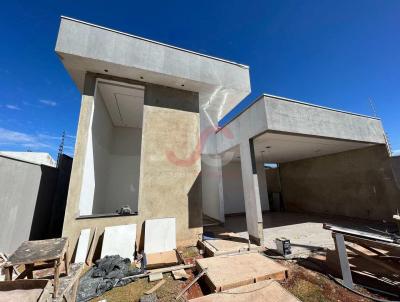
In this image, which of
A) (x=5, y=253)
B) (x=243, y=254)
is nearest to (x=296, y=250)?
(x=243, y=254)

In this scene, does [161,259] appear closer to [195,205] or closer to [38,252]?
[195,205]

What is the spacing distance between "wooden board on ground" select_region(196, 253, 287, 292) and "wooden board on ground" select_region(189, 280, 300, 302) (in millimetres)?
107

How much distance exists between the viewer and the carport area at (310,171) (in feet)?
16.5

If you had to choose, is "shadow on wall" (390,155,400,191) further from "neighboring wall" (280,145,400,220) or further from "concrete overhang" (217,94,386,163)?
"concrete overhang" (217,94,386,163)

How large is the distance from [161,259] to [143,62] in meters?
5.71

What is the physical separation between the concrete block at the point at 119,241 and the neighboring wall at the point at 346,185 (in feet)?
31.0

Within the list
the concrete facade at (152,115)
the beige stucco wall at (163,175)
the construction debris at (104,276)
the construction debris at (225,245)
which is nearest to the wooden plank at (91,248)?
the beige stucco wall at (163,175)

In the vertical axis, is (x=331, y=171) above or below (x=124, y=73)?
below

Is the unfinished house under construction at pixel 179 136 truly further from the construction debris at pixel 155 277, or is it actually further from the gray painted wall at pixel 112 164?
the construction debris at pixel 155 277

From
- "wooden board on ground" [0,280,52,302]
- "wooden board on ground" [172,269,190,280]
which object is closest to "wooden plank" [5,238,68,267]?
"wooden board on ground" [0,280,52,302]

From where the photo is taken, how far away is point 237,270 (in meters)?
3.41

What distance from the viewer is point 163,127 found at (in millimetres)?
5805

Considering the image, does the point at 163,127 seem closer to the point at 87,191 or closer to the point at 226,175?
the point at 87,191

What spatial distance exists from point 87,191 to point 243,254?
4.86 m
